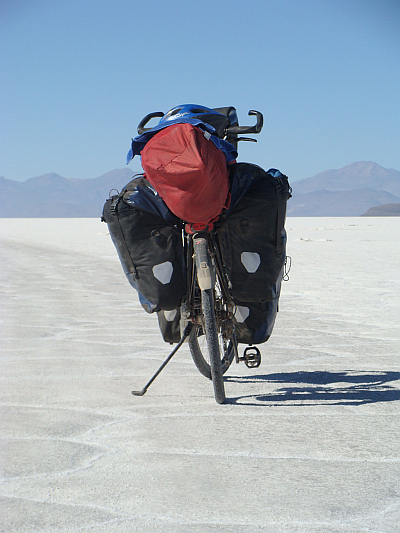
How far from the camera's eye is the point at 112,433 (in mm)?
3504

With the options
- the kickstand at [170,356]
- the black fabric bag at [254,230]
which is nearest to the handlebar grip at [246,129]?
the black fabric bag at [254,230]

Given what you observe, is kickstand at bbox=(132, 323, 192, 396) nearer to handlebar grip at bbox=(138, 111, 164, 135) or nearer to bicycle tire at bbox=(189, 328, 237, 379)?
bicycle tire at bbox=(189, 328, 237, 379)

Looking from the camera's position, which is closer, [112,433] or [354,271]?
[112,433]

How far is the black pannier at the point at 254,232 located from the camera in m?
4.12

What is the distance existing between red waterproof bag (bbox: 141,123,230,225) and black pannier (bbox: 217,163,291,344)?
228 millimetres

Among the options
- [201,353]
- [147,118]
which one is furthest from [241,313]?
[147,118]

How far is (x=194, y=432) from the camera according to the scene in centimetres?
353

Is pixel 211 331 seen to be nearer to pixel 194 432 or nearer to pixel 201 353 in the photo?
pixel 201 353

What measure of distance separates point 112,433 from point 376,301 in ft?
19.0

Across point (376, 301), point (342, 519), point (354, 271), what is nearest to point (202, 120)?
point (342, 519)

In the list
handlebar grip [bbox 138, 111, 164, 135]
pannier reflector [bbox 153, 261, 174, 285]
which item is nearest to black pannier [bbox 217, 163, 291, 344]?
pannier reflector [bbox 153, 261, 174, 285]

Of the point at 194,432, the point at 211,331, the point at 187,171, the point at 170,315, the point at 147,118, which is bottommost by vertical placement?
the point at 194,432

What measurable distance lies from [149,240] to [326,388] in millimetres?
1588

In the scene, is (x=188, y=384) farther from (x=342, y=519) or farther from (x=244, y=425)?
(x=342, y=519)
